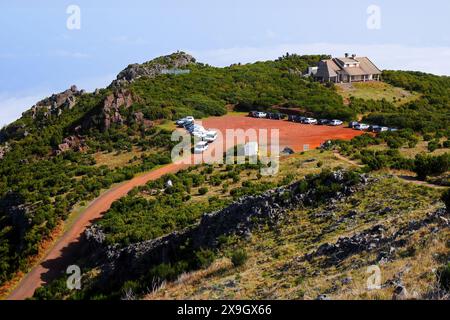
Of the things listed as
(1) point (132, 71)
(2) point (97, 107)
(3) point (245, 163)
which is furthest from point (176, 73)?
(3) point (245, 163)

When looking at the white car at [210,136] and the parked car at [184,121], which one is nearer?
the white car at [210,136]

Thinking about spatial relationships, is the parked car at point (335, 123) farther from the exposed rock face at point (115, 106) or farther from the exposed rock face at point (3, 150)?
the exposed rock face at point (3, 150)

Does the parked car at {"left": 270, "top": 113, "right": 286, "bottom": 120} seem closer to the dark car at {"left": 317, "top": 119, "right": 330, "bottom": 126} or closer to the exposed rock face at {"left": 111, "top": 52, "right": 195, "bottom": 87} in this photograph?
the dark car at {"left": 317, "top": 119, "right": 330, "bottom": 126}

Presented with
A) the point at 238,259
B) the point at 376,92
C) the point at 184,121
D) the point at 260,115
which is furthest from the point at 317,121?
the point at 238,259

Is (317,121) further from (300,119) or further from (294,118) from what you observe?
(294,118)

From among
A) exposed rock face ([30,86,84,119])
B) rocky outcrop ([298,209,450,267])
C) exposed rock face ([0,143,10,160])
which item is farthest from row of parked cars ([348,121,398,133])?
exposed rock face ([30,86,84,119])

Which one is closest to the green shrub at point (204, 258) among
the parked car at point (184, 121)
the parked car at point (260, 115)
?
the parked car at point (184, 121)

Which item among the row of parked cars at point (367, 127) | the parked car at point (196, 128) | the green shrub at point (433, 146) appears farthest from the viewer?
the row of parked cars at point (367, 127)
